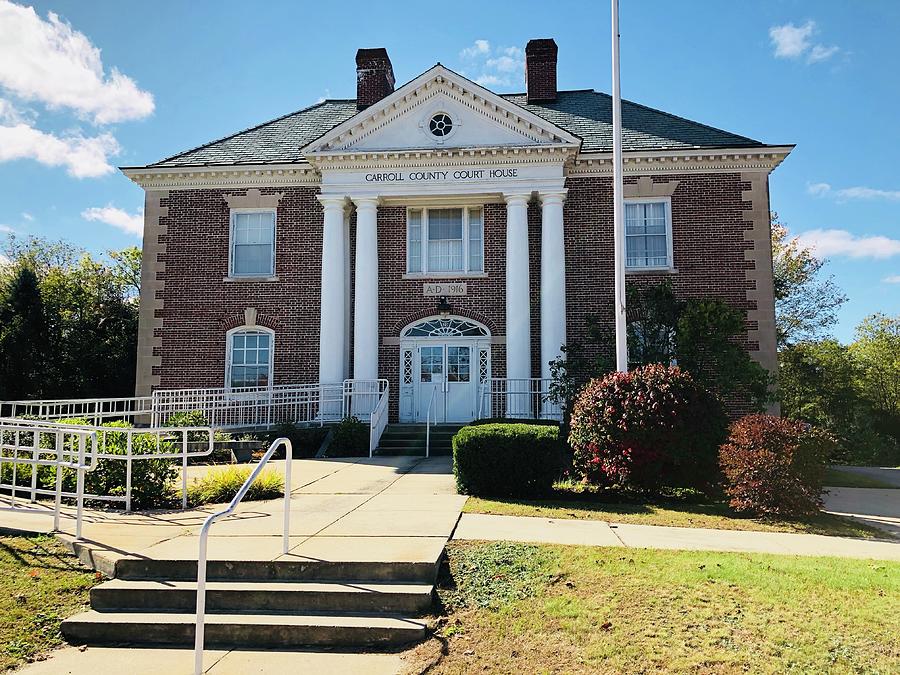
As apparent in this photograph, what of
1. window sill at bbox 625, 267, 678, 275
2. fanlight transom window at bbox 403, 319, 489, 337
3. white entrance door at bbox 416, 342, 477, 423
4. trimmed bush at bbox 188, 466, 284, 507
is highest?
window sill at bbox 625, 267, 678, 275

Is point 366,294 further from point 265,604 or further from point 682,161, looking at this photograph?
point 265,604

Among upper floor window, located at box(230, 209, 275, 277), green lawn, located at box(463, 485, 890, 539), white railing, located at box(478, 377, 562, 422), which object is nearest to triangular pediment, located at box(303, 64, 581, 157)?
upper floor window, located at box(230, 209, 275, 277)

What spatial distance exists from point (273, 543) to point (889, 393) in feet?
108

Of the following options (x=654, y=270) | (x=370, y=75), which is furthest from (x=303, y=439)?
(x=370, y=75)

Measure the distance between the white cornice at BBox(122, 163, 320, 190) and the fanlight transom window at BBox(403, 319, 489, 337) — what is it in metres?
5.14

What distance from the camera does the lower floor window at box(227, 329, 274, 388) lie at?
1897cm

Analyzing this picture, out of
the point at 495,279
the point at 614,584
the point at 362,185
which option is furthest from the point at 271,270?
the point at 614,584

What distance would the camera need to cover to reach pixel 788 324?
35.6m

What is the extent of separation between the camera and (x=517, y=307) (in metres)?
17.5

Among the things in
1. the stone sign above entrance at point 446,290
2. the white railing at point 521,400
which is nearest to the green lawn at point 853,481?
the white railing at point 521,400

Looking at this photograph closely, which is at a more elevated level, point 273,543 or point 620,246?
point 620,246

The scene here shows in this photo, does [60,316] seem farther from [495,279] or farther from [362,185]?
[495,279]

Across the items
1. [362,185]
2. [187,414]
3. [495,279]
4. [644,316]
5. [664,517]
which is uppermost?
[362,185]

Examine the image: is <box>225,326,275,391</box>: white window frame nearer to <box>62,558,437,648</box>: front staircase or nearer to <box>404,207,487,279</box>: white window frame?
<box>404,207,487,279</box>: white window frame
